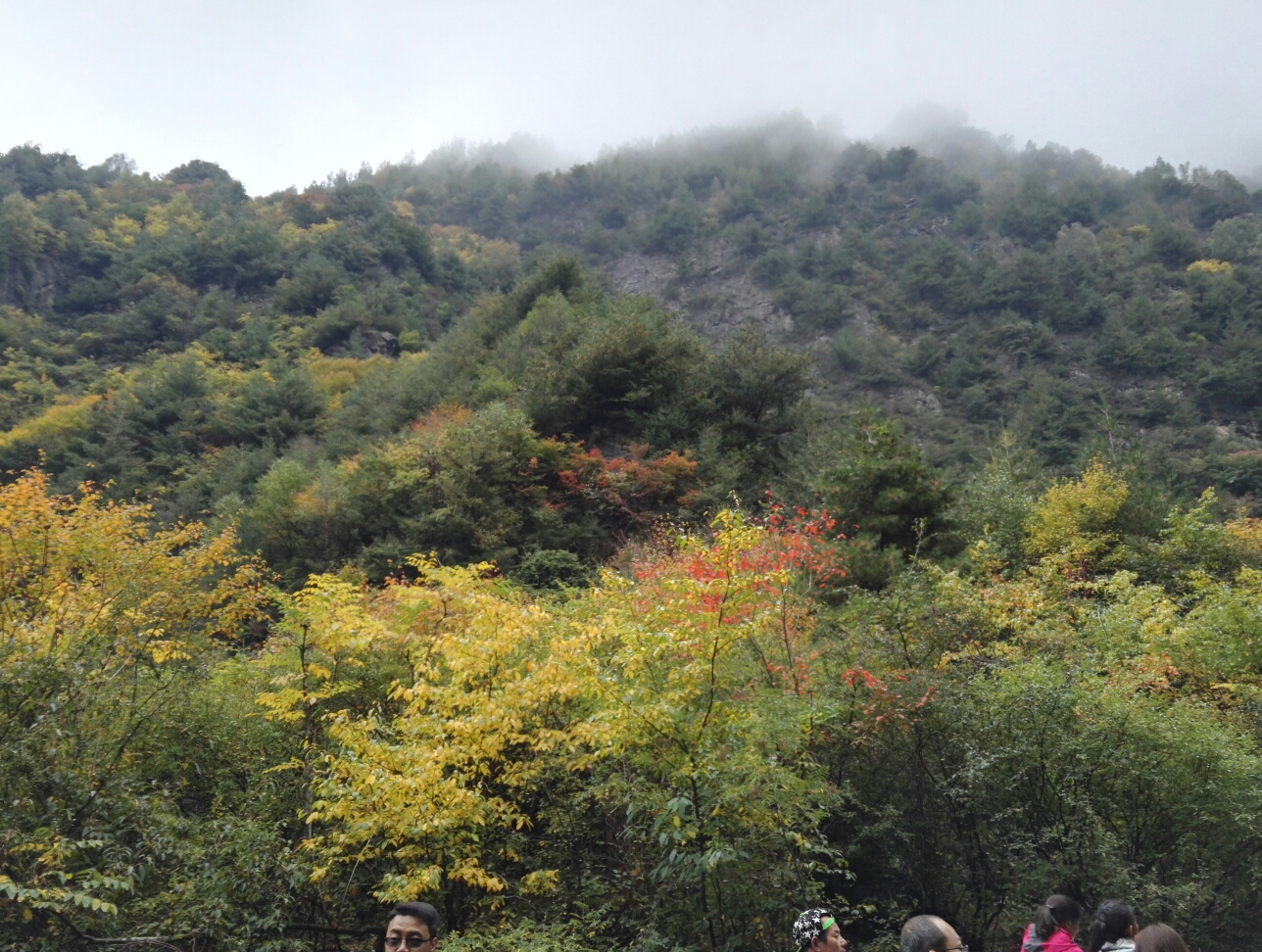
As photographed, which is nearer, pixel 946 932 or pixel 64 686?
pixel 946 932

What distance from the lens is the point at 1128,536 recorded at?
15047 millimetres

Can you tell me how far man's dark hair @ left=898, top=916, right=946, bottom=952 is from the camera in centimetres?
312

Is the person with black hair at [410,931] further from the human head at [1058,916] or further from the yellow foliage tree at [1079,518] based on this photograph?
the yellow foliage tree at [1079,518]

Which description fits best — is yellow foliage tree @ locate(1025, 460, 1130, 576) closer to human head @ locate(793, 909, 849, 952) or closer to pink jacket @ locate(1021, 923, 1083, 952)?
pink jacket @ locate(1021, 923, 1083, 952)

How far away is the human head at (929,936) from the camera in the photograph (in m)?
3.12

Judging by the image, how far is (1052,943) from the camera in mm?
4062

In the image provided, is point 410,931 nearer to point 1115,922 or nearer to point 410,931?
point 410,931

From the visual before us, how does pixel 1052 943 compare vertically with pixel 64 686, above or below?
below

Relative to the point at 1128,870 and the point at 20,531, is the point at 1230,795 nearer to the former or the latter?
the point at 1128,870

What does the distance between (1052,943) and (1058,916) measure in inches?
6.5

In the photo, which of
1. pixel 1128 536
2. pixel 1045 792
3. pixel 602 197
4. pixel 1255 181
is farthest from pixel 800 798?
pixel 1255 181

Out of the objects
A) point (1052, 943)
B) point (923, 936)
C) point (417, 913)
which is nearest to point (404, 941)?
point (417, 913)

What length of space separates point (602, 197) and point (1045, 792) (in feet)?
287

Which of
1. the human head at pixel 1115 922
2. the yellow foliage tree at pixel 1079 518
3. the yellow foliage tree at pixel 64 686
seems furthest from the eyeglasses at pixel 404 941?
the yellow foliage tree at pixel 1079 518
